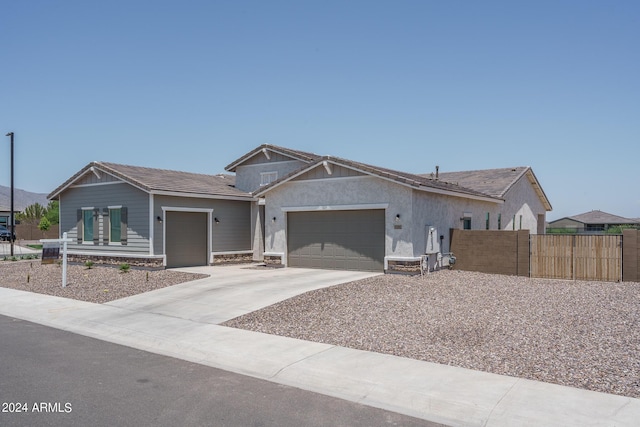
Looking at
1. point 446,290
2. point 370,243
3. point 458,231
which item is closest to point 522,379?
point 446,290

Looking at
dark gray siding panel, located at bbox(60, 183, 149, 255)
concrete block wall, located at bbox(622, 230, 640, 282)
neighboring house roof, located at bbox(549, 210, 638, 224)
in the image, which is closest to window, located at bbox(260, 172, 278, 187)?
dark gray siding panel, located at bbox(60, 183, 149, 255)

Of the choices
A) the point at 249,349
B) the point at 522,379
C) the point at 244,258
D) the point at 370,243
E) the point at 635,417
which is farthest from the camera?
the point at 244,258

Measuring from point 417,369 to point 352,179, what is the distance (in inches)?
431

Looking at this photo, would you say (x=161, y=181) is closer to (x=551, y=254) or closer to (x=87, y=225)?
(x=87, y=225)

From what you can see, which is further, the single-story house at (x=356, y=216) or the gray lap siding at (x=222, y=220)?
the gray lap siding at (x=222, y=220)

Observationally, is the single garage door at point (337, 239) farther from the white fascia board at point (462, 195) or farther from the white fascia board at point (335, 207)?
the white fascia board at point (462, 195)

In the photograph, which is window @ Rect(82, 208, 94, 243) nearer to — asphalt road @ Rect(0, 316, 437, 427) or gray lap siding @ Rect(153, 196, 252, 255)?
gray lap siding @ Rect(153, 196, 252, 255)

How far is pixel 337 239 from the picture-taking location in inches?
727

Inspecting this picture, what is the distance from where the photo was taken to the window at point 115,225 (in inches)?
824

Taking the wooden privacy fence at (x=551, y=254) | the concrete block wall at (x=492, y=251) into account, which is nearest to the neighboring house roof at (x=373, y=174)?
the concrete block wall at (x=492, y=251)

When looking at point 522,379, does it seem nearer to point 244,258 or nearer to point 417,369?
point 417,369

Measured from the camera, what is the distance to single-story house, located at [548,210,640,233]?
60.7 m

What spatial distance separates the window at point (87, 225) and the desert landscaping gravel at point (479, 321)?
5.76 meters

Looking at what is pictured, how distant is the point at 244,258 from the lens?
2311 cm
